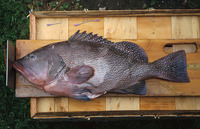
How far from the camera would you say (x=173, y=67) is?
2594mm

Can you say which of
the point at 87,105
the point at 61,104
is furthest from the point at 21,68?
the point at 87,105

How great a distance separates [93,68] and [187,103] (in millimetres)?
1608

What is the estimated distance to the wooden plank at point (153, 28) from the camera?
115 inches

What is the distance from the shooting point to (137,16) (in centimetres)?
295

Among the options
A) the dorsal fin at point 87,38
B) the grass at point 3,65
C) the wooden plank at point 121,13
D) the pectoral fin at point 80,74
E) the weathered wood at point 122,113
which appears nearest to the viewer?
the pectoral fin at point 80,74

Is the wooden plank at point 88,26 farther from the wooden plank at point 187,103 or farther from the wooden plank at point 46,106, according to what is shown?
the wooden plank at point 187,103

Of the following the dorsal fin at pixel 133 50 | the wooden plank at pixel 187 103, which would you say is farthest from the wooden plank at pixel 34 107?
the wooden plank at pixel 187 103

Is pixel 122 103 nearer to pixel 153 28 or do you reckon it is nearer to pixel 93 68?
pixel 93 68

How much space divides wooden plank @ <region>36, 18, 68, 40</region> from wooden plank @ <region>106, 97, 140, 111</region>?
49.1 inches

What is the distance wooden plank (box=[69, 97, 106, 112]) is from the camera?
2.79 metres

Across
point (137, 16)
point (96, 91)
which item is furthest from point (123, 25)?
point (96, 91)

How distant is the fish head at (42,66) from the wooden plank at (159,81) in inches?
13.9

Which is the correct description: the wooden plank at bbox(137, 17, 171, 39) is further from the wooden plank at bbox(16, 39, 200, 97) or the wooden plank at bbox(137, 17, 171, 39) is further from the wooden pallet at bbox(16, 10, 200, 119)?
the wooden plank at bbox(16, 39, 200, 97)

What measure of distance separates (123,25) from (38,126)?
94.8 inches
